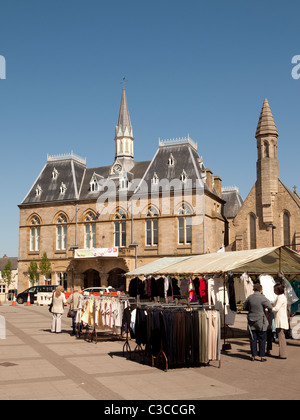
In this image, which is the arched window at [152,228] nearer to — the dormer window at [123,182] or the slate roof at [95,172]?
the slate roof at [95,172]

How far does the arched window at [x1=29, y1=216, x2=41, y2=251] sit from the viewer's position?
5338 centimetres

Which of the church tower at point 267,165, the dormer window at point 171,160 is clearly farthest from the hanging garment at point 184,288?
the dormer window at point 171,160

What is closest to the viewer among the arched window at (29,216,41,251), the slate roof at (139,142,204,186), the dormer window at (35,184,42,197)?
the slate roof at (139,142,204,186)

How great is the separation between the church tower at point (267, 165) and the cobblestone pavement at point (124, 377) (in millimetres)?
31552

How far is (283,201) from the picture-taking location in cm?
4503

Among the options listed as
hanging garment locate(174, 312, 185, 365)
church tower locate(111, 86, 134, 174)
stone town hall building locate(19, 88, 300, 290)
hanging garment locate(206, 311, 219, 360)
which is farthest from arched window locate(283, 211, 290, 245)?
hanging garment locate(174, 312, 185, 365)

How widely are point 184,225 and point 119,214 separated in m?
7.28

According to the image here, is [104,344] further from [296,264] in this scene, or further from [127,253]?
→ [127,253]

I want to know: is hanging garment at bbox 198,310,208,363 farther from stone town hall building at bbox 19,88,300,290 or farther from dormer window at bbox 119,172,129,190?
dormer window at bbox 119,172,129,190

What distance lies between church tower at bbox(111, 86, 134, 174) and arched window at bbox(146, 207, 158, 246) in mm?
7155

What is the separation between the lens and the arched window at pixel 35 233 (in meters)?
53.4

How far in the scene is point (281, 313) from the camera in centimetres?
1286

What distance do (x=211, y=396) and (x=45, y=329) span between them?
12999mm

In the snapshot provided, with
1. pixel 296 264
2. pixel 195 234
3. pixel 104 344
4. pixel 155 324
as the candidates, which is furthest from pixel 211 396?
pixel 195 234
